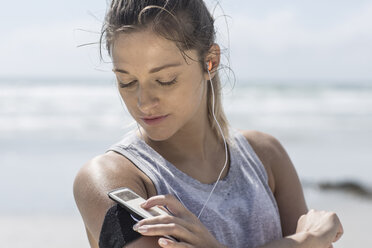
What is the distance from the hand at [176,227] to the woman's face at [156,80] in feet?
1.31

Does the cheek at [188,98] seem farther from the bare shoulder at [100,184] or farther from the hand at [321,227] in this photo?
the hand at [321,227]

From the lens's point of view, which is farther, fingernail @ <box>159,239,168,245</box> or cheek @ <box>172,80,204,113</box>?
cheek @ <box>172,80,204,113</box>

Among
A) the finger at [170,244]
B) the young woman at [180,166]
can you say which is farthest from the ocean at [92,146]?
the finger at [170,244]

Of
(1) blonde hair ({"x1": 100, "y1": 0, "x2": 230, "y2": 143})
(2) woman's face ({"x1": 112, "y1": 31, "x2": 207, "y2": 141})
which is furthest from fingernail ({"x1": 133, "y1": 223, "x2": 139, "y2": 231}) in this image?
(1) blonde hair ({"x1": 100, "y1": 0, "x2": 230, "y2": 143})

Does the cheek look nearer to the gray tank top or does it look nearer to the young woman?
the young woman

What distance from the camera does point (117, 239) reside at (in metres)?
1.59

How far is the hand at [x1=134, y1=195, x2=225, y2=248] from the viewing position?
1.51 metres

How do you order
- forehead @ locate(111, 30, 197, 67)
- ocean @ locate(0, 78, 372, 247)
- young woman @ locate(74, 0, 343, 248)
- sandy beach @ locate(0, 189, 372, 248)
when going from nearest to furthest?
young woman @ locate(74, 0, 343, 248)
forehead @ locate(111, 30, 197, 67)
sandy beach @ locate(0, 189, 372, 248)
ocean @ locate(0, 78, 372, 247)

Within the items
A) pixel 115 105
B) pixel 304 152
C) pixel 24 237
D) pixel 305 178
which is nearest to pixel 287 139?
pixel 304 152

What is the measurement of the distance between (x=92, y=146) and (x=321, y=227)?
7485 mm

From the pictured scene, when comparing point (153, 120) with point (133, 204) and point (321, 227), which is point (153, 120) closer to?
point (133, 204)

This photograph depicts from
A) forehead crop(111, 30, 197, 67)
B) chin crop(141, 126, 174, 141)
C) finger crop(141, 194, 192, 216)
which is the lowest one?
finger crop(141, 194, 192, 216)

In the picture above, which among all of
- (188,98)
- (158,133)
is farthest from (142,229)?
(188,98)

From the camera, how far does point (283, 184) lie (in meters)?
2.25
